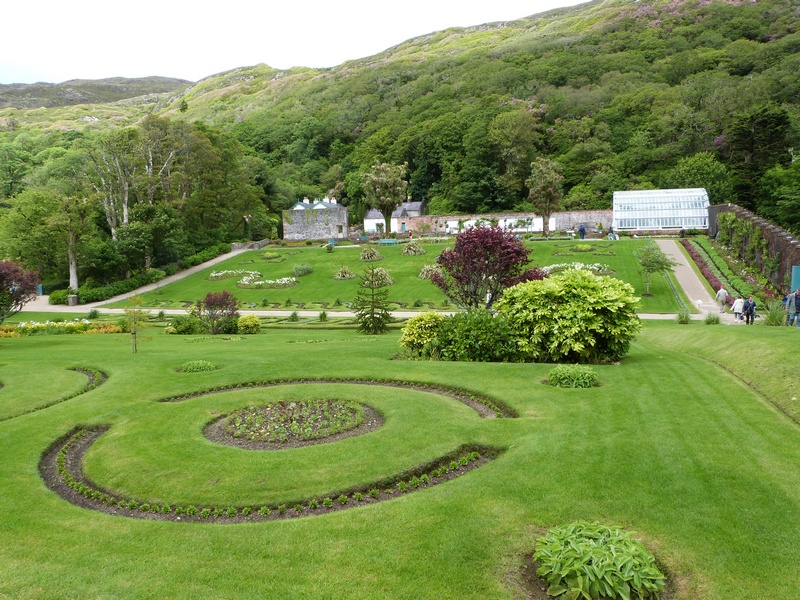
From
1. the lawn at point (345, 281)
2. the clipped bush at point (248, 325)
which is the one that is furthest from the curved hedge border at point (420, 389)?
the lawn at point (345, 281)

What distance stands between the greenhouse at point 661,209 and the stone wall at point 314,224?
33264 mm

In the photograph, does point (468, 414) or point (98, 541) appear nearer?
point (98, 541)

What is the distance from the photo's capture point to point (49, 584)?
192 inches

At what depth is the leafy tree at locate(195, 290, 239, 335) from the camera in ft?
81.6

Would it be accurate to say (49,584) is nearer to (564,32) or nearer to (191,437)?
(191,437)

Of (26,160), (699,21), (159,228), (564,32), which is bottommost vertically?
(159,228)

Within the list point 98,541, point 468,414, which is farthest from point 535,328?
point 98,541

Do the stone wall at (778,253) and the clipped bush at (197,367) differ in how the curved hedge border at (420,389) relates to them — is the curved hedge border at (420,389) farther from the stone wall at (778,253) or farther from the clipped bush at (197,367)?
the stone wall at (778,253)

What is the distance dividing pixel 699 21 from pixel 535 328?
125649 millimetres

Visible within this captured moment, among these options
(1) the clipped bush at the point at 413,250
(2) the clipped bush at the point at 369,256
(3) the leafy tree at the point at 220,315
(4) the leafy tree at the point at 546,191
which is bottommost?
(3) the leafy tree at the point at 220,315

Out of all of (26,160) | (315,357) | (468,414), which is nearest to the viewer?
(468,414)

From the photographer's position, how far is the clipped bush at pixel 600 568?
4.57 meters

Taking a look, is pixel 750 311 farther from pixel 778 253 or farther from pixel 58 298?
pixel 58 298

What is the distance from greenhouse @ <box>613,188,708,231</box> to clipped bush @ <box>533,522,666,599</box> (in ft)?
187
